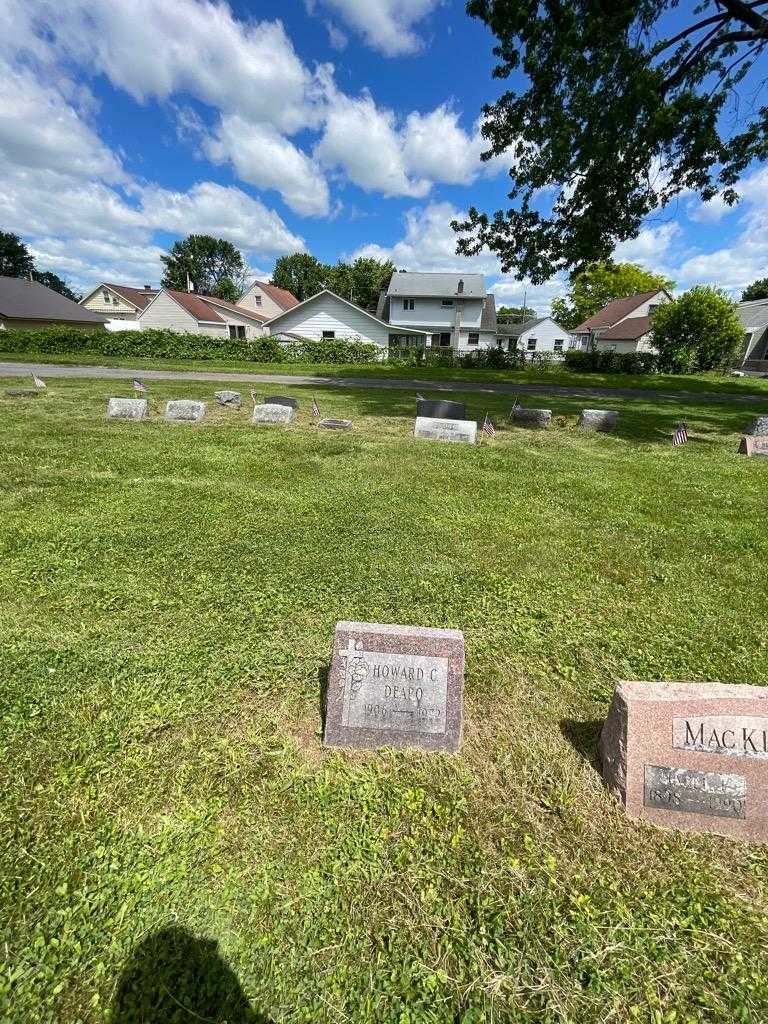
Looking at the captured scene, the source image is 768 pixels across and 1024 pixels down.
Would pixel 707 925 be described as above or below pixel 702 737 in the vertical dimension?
below

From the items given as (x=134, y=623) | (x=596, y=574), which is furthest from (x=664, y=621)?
(x=134, y=623)

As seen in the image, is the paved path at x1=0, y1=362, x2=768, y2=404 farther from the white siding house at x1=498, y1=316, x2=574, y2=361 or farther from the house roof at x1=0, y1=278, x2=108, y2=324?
the white siding house at x1=498, y1=316, x2=574, y2=361

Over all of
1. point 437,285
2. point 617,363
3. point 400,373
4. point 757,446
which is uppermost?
point 437,285

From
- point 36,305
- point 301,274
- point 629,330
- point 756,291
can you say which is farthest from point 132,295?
point 756,291

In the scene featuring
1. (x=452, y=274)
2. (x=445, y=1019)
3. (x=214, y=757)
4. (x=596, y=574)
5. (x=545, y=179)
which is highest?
(x=452, y=274)

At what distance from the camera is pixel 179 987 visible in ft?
5.48

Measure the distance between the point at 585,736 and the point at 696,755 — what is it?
2.25ft

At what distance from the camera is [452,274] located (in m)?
42.7

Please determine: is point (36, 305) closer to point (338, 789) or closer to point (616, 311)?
point (338, 789)

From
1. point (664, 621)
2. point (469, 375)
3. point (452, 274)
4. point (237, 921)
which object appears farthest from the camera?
point (452, 274)

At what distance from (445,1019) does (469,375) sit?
2758 centimetres

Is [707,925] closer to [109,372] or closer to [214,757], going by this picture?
[214,757]

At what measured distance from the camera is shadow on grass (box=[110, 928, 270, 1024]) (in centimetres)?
161

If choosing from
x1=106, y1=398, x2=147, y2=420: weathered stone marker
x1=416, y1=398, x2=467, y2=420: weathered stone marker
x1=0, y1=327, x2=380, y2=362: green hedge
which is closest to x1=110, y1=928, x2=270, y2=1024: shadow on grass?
x1=416, y1=398, x2=467, y2=420: weathered stone marker
